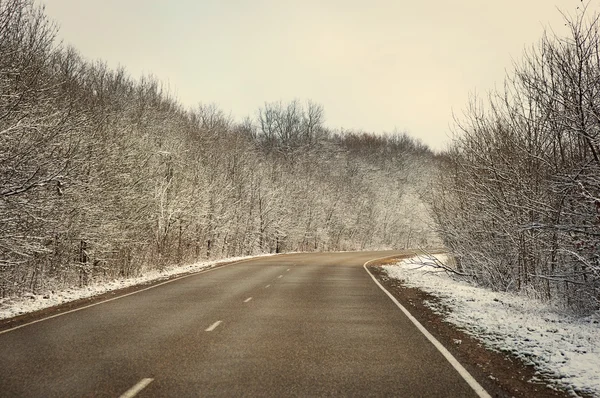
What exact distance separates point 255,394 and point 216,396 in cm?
42

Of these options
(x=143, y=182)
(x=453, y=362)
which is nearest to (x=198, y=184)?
(x=143, y=182)

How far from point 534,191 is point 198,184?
27184 millimetres

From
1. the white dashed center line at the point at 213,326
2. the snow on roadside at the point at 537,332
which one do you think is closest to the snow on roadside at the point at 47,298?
the white dashed center line at the point at 213,326

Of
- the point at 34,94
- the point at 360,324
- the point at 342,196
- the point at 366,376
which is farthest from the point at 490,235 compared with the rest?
the point at 342,196

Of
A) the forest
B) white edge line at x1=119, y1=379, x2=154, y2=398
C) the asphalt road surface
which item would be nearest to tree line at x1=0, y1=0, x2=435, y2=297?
the forest

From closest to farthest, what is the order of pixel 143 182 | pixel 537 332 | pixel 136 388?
1. pixel 136 388
2. pixel 537 332
3. pixel 143 182

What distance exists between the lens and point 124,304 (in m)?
13.9

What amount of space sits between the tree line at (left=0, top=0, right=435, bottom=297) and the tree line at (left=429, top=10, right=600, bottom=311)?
12.4m

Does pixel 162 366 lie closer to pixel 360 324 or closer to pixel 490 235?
pixel 360 324

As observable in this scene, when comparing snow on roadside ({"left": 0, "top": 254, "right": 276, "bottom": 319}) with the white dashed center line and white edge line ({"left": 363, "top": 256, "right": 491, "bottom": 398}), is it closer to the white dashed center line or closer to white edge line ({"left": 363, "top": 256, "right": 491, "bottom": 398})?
the white dashed center line

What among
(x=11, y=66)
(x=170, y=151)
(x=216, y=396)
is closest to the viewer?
(x=216, y=396)

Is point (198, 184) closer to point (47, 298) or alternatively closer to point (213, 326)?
point (47, 298)

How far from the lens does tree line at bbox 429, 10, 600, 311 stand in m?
10.6

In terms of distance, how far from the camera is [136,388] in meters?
5.73
